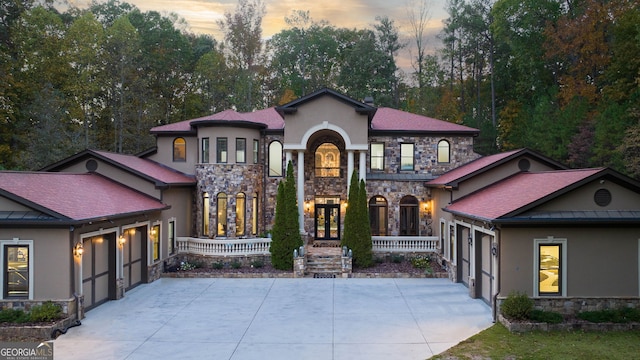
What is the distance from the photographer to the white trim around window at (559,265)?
41.2ft

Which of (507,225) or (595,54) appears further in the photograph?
(595,54)

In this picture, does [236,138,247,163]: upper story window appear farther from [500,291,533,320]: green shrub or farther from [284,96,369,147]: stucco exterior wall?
[500,291,533,320]: green shrub

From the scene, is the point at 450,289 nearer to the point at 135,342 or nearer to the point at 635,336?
the point at 635,336

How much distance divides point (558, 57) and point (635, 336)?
1151 inches

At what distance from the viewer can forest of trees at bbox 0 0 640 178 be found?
28516mm

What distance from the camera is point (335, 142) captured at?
24.3 metres

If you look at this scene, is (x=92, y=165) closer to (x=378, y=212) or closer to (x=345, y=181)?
(x=345, y=181)

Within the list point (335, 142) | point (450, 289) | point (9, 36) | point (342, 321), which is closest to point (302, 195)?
point (335, 142)

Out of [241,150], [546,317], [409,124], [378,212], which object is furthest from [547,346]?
[241,150]

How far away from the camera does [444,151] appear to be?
2422 centimetres

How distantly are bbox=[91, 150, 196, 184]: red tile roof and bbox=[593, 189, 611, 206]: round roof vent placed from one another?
16.2 m

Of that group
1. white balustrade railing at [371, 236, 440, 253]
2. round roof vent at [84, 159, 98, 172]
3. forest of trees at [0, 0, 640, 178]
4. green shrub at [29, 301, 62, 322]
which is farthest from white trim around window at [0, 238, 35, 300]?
forest of trees at [0, 0, 640, 178]

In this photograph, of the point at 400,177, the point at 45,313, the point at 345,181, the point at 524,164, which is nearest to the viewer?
the point at 45,313

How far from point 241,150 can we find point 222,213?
11.3 feet
